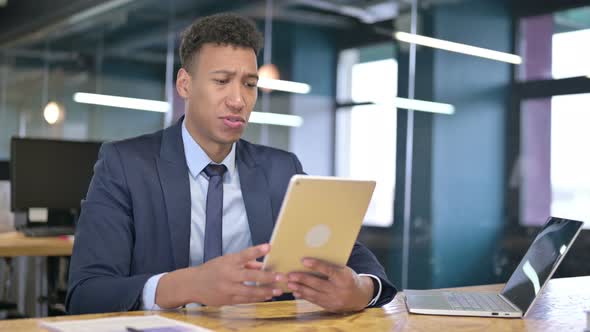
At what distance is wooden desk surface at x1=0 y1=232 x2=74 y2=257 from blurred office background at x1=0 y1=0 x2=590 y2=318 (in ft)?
1.91

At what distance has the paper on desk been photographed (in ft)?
4.23

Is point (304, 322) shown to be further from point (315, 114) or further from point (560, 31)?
point (315, 114)

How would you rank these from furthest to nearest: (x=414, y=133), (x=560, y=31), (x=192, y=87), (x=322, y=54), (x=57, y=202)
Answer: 1. (x=322, y=54)
2. (x=414, y=133)
3. (x=560, y=31)
4. (x=57, y=202)
5. (x=192, y=87)

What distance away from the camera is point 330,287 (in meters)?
1.52

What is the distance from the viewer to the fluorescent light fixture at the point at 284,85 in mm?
5902

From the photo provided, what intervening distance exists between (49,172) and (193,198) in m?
2.28

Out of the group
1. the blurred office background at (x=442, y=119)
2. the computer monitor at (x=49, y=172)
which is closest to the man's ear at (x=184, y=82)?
the computer monitor at (x=49, y=172)

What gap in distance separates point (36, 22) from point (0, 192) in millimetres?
4473

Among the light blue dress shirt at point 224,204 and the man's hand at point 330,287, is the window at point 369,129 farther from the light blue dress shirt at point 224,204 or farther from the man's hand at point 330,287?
the man's hand at point 330,287

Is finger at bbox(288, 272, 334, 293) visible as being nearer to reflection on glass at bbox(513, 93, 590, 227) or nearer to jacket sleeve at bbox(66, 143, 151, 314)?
jacket sleeve at bbox(66, 143, 151, 314)

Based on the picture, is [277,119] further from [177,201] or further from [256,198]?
[177,201]

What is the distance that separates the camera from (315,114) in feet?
18.8

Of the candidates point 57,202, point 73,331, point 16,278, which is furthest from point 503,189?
point 73,331

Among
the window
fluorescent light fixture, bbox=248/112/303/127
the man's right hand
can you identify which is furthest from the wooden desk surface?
fluorescent light fixture, bbox=248/112/303/127
